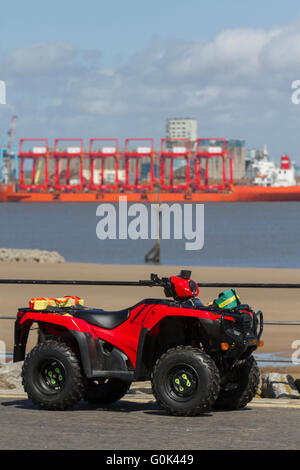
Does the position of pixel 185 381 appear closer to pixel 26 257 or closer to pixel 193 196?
pixel 26 257

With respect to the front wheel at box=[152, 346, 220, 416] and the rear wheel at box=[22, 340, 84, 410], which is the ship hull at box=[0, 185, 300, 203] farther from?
the front wheel at box=[152, 346, 220, 416]

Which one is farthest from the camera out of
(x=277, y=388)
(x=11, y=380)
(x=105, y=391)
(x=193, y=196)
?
(x=193, y=196)

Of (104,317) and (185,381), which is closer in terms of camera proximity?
(185,381)

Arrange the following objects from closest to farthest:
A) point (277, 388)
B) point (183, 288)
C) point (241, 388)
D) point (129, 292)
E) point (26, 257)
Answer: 1. point (183, 288)
2. point (241, 388)
3. point (277, 388)
4. point (129, 292)
5. point (26, 257)

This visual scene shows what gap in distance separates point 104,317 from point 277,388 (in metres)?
2.13

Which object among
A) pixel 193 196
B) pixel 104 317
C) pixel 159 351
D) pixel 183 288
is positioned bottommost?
pixel 159 351

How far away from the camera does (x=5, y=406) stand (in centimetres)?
735

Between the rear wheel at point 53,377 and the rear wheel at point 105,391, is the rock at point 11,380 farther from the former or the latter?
the rear wheel at point 53,377

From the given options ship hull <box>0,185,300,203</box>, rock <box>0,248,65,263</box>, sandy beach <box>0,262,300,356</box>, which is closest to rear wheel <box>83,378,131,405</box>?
sandy beach <box>0,262,300,356</box>

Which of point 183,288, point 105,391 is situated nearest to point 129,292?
point 105,391

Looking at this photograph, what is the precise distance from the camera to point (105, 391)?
755 cm
